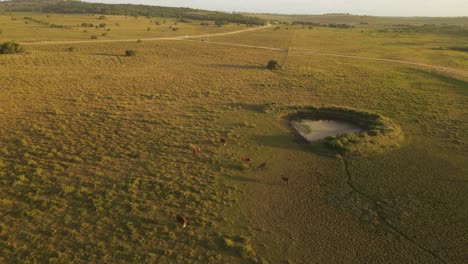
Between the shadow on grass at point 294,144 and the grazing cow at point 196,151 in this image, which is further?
the shadow on grass at point 294,144

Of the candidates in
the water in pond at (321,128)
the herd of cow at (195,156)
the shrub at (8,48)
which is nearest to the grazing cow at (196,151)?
the herd of cow at (195,156)

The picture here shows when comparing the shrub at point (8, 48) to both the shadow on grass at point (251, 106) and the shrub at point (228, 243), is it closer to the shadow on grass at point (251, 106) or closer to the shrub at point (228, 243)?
the shadow on grass at point (251, 106)

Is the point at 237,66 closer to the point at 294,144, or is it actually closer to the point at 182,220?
the point at 294,144

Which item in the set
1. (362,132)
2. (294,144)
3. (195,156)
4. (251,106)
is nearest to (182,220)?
(195,156)

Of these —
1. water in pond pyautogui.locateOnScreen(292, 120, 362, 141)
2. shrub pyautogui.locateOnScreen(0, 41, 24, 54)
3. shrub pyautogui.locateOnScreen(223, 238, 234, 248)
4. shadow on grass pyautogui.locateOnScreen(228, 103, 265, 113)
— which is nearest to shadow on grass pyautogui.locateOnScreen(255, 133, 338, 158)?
water in pond pyautogui.locateOnScreen(292, 120, 362, 141)

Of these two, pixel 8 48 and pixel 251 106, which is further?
pixel 8 48
